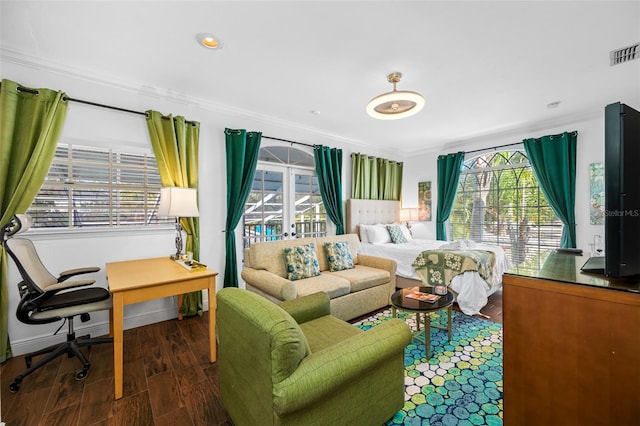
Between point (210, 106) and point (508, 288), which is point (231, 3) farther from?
point (508, 288)

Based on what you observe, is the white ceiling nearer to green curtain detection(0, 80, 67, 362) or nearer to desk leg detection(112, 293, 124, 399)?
green curtain detection(0, 80, 67, 362)

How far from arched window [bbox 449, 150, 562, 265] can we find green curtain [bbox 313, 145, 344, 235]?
2674 mm

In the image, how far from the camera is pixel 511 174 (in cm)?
494

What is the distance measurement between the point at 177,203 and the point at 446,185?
4.98 meters

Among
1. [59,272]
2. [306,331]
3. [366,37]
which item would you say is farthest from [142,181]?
[366,37]

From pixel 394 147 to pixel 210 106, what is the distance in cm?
397

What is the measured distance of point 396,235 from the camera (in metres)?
5.00

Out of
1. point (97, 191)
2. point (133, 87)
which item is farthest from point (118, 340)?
point (133, 87)

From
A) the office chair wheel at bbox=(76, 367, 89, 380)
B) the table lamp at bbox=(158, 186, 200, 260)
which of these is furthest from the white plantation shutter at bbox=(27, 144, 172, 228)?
the office chair wheel at bbox=(76, 367, 89, 380)

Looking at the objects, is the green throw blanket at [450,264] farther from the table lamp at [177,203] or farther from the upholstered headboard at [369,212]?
the table lamp at [177,203]

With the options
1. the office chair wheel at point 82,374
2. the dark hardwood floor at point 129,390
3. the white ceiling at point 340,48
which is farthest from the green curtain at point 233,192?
the office chair wheel at point 82,374

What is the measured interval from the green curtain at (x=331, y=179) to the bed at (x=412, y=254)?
32 cm

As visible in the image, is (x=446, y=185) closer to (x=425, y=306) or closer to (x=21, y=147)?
(x=425, y=306)

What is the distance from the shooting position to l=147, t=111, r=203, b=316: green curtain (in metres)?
3.00
